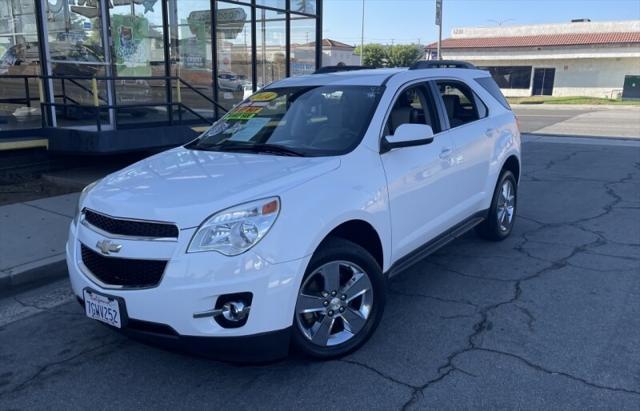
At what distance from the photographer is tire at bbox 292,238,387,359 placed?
3.38 metres

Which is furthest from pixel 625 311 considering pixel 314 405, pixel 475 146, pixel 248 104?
pixel 248 104

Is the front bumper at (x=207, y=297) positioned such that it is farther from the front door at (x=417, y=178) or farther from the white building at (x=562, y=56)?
the white building at (x=562, y=56)

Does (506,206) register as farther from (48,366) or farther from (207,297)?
(48,366)

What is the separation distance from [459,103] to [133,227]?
11.4ft

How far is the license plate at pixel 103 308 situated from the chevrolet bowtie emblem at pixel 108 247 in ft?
0.85

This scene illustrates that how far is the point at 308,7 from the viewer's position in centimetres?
1428

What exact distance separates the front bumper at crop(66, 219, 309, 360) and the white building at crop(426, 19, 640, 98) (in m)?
40.0

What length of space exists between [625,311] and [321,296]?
253cm

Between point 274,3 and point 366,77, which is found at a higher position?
point 274,3

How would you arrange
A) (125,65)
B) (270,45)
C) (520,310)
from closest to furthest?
(520,310) → (125,65) → (270,45)

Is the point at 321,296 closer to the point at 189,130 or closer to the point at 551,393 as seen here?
the point at 551,393

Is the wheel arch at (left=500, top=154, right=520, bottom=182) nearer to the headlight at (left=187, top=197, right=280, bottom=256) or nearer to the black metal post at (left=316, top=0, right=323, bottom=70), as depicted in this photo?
the headlight at (left=187, top=197, right=280, bottom=256)

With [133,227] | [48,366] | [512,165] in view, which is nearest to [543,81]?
[512,165]

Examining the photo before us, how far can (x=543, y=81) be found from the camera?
151ft
